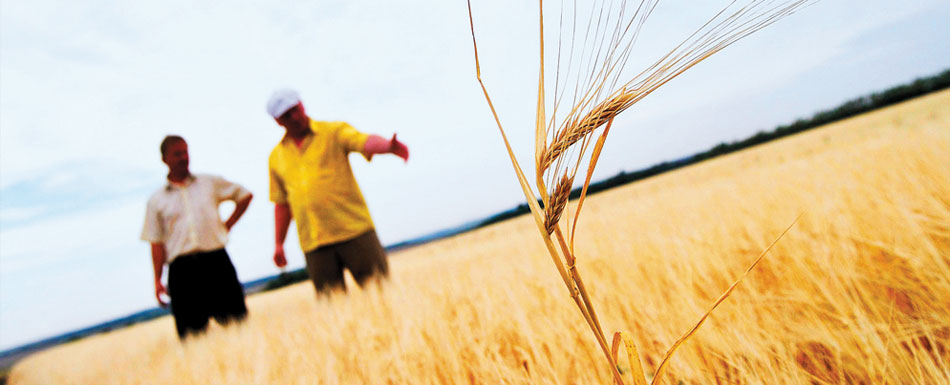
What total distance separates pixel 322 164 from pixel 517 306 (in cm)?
152

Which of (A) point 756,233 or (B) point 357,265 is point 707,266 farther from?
(B) point 357,265

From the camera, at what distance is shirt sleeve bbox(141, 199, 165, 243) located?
2.18m

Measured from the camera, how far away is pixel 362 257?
219 cm

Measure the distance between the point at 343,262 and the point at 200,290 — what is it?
862 mm

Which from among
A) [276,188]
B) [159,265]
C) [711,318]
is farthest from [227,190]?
[711,318]

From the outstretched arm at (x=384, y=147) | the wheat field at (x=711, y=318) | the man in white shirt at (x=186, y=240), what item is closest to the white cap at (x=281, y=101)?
the outstretched arm at (x=384, y=147)

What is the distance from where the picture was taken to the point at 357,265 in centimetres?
218

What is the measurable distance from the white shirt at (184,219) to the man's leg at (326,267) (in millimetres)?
595

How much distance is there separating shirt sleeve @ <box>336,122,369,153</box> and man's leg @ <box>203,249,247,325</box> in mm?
1035

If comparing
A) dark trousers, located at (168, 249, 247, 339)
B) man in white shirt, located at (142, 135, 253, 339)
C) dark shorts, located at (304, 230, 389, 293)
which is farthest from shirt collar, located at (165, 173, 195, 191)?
dark shorts, located at (304, 230, 389, 293)

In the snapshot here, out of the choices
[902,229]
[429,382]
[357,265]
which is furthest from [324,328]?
[902,229]

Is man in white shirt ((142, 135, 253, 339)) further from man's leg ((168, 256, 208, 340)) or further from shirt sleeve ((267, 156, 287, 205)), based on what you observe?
shirt sleeve ((267, 156, 287, 205))

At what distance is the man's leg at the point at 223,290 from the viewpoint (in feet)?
7.47

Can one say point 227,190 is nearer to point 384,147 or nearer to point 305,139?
point 305,139
